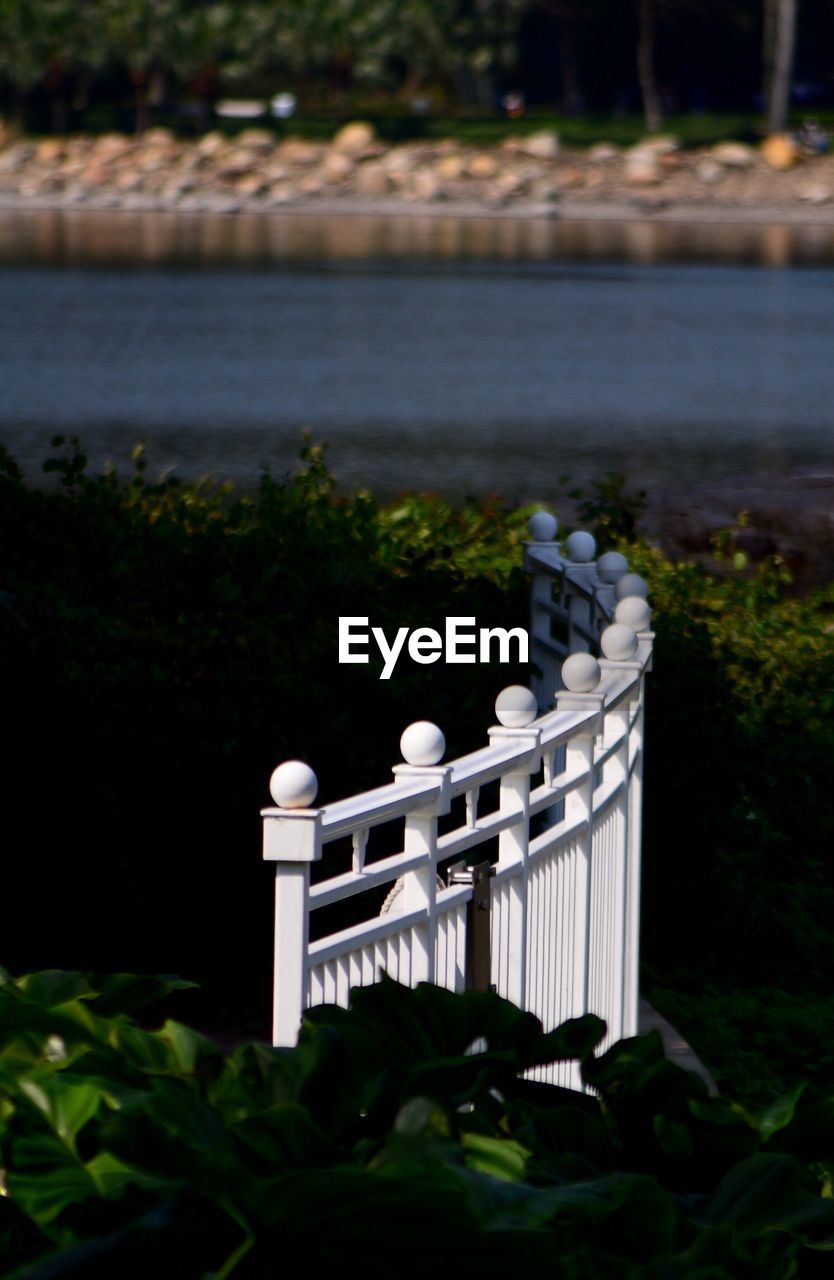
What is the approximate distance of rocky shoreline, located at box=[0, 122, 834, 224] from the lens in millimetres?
82188

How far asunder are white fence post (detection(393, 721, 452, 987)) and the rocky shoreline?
7989cm

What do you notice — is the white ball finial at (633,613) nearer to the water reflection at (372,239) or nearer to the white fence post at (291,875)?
the white fence post at (291,875)

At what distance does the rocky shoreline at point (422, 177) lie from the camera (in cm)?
8219

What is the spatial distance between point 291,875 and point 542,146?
83.3 m

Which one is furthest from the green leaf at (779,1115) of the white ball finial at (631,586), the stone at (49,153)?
the stone at (49,153)

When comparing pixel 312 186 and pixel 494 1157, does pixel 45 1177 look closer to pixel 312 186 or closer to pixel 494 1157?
pixel 494 1157

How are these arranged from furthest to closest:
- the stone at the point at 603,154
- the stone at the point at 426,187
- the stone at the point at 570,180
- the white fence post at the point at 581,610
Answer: the stone at the point at 603,154
the stone at the point at 426,187
the stone at the point at 570,180
the white fence post at the point at 581,610

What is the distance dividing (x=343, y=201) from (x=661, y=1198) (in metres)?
86.0

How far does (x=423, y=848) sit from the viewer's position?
12.3 ft

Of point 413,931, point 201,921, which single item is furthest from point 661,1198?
point 201,921

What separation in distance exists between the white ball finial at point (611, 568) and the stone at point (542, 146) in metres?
79.5

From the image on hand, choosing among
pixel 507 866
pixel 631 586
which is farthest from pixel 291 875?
pixel 631 586

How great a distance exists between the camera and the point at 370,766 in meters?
5.96

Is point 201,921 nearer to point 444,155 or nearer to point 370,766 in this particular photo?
point 370,766
